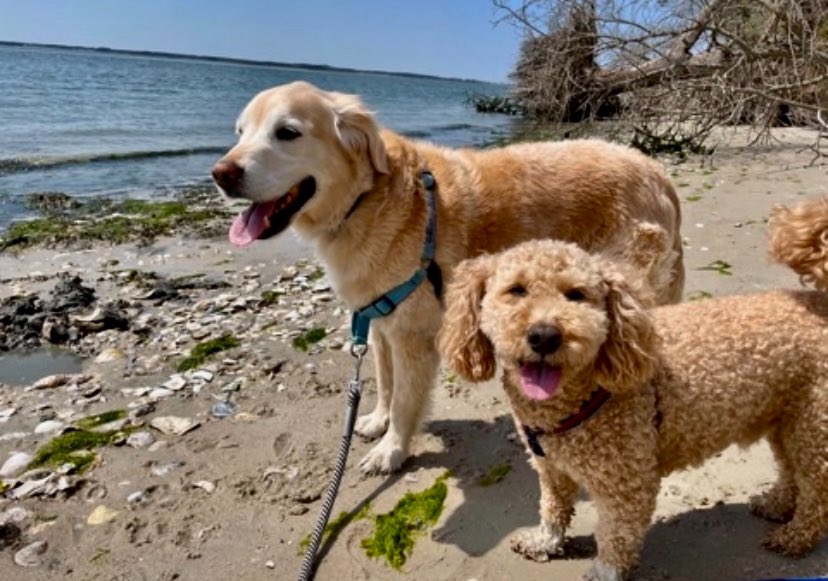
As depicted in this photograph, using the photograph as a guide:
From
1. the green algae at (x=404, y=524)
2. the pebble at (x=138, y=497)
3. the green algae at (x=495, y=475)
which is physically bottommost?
the pebble at (x=138, y=497)

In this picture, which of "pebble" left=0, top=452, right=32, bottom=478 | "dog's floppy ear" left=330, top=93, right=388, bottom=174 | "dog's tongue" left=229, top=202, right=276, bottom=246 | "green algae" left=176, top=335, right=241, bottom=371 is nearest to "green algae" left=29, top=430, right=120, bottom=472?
"pebble" left=0, top=452, right=32, bottom=478

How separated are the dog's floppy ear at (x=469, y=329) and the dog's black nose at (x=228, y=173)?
137 centimetres

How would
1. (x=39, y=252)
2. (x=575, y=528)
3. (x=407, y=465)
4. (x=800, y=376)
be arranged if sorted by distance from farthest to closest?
(x=39, y=252) → (x=407, y=465) → (x=575, y=528) → (x=800, y=376)

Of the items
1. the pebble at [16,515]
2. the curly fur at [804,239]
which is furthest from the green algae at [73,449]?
the curly fur at [804,239]

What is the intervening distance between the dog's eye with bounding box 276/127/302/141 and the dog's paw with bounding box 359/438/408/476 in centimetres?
185

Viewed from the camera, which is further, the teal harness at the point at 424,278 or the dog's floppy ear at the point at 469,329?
the teal harness at the point at 424,278

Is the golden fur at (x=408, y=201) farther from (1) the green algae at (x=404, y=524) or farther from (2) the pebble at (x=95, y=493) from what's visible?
(2) the pebble at (x=95, y=493)

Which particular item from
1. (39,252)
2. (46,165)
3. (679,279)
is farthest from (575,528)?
(46,165)

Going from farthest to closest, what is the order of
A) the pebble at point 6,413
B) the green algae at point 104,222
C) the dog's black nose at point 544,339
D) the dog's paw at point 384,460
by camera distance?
1. the green algae at point 104,222
2. the pebble at point 6,413
3. the dog's paw at point 384,460
4. the dog's black nose at point 544,339

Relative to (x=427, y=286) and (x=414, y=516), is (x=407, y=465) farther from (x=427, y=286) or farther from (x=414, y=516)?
(x=427, y=286)

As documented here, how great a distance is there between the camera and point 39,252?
9625 millimetres

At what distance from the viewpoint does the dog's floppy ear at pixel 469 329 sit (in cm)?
292

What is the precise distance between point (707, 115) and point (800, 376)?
22.8ft

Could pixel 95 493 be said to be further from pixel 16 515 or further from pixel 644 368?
pixel 644 368
